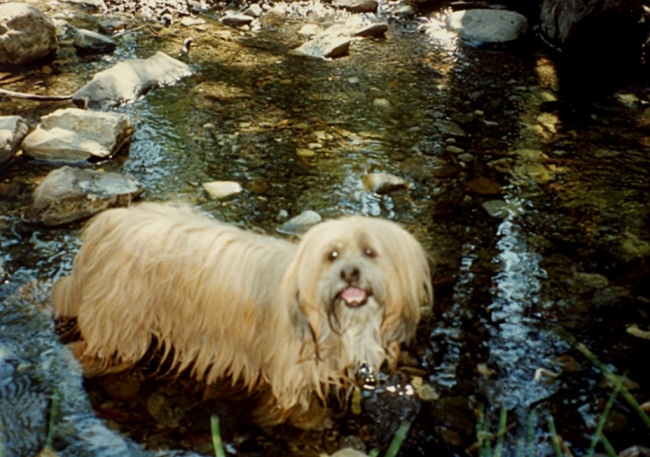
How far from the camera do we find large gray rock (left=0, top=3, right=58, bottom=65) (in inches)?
294

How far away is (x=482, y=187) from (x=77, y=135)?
3.26m

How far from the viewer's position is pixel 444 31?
947 cm

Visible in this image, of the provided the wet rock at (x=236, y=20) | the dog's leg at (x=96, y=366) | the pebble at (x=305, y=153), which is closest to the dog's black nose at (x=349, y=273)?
the dog's leg at (x=96, y=366)

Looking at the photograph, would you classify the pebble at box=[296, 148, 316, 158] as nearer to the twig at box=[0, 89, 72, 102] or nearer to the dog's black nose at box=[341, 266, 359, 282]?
the twig at box=[0, 89, 72, 102]

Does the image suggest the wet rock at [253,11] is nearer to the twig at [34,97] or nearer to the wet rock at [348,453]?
the twig at [34,97]

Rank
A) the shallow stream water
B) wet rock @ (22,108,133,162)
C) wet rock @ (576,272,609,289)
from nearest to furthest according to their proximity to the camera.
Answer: the shallow stream water < wet rock @ (576,272,609,289) < wet rock @ (22,108,133,162)

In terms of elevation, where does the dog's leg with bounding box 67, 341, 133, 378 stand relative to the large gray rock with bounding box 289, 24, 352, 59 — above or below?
below

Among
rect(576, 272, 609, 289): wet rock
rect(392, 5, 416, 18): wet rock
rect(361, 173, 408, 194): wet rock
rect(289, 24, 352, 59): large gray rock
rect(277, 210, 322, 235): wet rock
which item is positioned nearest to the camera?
rect(576, 272, 609, 289): wet rock

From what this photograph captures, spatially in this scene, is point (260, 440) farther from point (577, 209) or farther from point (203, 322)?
point (577, 209)

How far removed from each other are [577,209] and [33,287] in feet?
12.5

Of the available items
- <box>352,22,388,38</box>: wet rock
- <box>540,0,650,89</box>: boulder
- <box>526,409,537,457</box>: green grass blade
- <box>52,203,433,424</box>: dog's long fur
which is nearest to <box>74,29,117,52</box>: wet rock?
<box>352,22,388,38</box>: wet rock

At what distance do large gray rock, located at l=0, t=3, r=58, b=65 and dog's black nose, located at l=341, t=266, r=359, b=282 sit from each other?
587 centimetres

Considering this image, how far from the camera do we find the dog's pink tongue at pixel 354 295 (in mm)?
3039

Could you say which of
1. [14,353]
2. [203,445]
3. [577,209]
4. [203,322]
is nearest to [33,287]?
[14,353]
